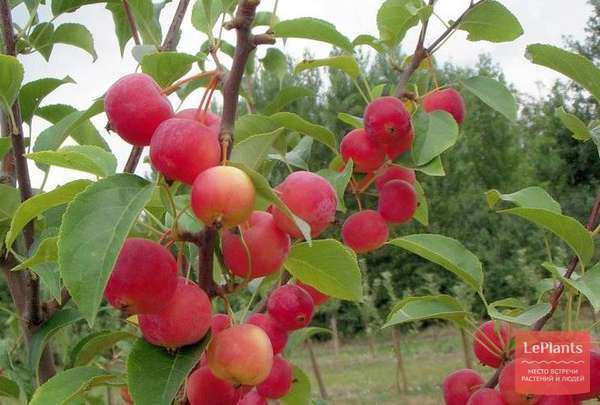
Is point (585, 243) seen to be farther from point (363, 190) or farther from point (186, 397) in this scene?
point (186, 397)

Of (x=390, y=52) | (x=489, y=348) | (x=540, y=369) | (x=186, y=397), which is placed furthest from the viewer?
(x=390, y=52)

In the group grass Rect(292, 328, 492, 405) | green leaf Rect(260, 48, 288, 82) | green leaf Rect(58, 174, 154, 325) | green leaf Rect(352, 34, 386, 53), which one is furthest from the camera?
grass Rect(292, 328, 492, 405)

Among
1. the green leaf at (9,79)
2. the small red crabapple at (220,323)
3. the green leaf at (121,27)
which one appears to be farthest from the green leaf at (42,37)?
the small red crabapple at (220,323)

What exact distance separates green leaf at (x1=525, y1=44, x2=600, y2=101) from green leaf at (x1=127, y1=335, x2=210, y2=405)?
0.60 metres

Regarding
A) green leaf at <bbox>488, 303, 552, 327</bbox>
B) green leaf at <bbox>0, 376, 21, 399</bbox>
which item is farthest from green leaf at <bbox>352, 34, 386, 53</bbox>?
green leaf at <bbox>0, 376, 21, 399</bbox>

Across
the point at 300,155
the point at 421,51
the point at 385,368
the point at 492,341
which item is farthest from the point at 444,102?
the point at 385,368

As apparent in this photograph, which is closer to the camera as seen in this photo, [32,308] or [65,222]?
[65,222]

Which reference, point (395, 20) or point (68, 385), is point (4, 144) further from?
point (395, 20)

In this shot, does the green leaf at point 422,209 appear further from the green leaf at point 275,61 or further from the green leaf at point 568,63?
the green leaf at point 275,61

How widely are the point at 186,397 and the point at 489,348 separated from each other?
456 mm

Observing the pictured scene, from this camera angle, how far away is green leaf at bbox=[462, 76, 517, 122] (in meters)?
1.02

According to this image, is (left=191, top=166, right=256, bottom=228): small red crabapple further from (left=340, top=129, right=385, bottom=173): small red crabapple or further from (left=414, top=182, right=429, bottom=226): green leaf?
(left=414, top=182, right=429, bottom=226): green leaf

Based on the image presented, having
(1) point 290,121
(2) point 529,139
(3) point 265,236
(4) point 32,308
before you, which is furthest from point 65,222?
(2) point 529,139

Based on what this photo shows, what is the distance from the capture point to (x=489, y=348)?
3.29 ft
